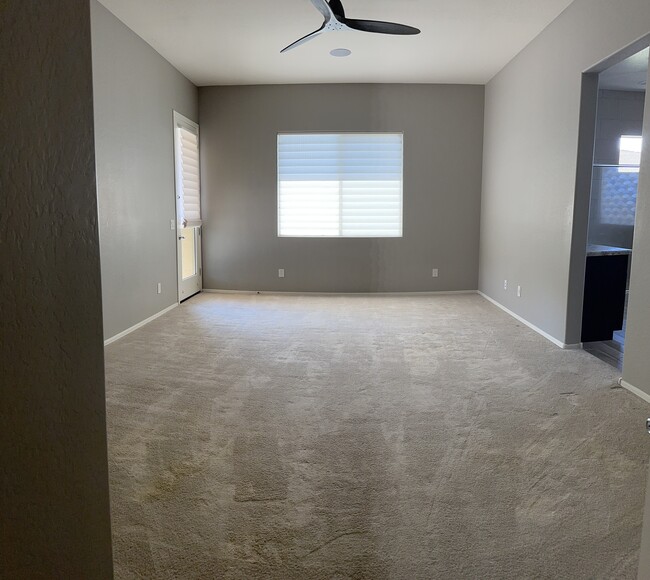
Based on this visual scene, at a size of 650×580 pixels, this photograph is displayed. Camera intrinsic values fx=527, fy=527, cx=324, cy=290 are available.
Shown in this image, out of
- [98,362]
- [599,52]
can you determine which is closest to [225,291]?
[599,52]

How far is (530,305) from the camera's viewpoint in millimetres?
5266

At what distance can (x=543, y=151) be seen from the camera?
4918mm

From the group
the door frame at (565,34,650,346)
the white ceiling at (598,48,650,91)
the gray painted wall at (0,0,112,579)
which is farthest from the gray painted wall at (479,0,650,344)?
the gray painted wall at (0,0,112,579)

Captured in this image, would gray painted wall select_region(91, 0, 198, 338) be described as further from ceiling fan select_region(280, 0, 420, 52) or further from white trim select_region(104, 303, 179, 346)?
ceiling fan select_region(280, 0, 420, 52)

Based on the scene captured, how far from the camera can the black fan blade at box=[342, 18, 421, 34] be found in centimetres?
387

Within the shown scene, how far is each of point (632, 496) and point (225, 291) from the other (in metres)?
5.94

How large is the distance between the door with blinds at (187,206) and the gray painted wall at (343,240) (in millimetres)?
168

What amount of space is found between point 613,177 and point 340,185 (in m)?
3.58

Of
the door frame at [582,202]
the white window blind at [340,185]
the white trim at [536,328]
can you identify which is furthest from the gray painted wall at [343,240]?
the door frame at [582,202]

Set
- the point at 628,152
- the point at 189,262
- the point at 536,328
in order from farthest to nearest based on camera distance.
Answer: the point at 189,262 < the point at 628,152 < the point at 536,328

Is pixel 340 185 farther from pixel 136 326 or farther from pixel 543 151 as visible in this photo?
pixel 136 326

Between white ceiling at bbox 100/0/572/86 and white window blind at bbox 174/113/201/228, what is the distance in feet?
2.19

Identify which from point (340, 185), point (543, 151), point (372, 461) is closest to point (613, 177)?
point (543, 151)

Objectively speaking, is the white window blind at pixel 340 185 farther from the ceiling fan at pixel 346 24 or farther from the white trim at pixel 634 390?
the white trim at pixel 634 390
